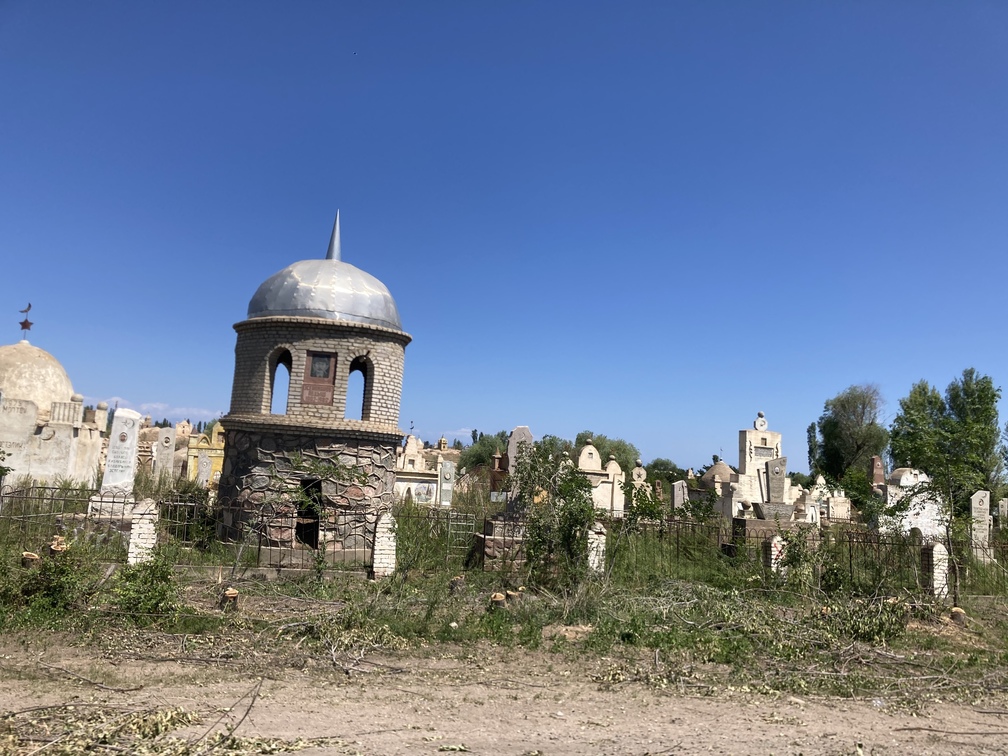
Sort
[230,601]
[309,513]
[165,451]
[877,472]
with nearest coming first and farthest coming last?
[230,601] → [309,513] → [165,451] → [877,472]

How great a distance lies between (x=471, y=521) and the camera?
13.9 m

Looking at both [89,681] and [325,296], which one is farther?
[325,296]

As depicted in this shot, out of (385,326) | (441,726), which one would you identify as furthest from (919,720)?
(385,326)

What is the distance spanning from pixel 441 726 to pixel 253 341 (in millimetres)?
9912

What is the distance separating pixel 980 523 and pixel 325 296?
51.0 ft

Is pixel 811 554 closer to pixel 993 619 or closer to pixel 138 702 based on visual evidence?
pixel 993 619

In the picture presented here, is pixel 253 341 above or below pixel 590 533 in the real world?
above

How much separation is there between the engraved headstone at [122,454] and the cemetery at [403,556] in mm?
43

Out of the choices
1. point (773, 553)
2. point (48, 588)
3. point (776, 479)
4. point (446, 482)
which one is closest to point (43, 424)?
point (446, 482)

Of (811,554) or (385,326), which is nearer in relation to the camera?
(811,554)

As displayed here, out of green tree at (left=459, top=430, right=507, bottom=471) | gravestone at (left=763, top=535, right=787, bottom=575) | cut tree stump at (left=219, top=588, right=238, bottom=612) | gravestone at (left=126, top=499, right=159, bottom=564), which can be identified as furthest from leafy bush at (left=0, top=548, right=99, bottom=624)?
green tree at (left=459, top=430, right=507, bottom=471)

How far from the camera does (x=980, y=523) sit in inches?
604

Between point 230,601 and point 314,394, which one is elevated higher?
point 314,394

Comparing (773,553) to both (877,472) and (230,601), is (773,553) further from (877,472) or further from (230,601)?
(877,472)
